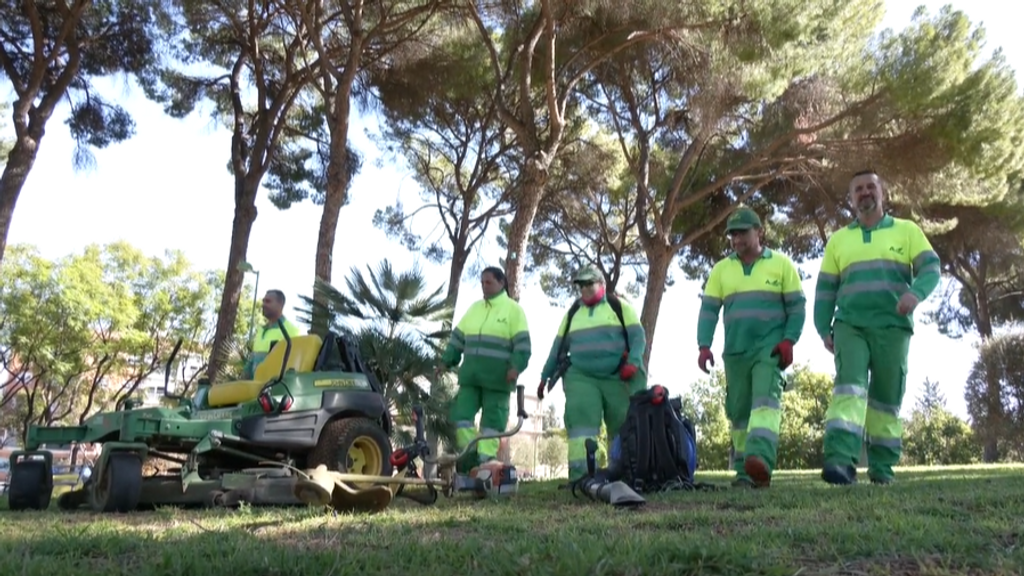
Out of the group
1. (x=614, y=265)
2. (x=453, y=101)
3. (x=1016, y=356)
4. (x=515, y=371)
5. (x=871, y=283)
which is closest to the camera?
(x=871, y=283)

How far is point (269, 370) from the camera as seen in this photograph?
23.6 ft

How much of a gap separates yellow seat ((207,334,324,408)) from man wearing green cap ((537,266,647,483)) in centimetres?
188

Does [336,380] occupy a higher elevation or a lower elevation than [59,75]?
lower

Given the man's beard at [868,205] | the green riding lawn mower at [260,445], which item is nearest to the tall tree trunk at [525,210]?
the green riding lawn mower at [260,445]

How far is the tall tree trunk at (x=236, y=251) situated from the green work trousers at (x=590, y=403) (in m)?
8.44

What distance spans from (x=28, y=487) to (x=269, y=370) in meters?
1.80

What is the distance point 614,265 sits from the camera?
2252 centimetres

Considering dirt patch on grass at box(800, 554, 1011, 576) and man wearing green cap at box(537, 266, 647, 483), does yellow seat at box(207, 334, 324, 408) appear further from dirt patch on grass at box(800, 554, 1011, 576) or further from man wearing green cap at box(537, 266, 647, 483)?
dirt patch on grass at box(800, 554, 1011, 576)

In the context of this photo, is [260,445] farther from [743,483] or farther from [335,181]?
[335,181]

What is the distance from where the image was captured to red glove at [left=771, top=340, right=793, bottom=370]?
22.3ft

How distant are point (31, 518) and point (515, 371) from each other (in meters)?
3.99

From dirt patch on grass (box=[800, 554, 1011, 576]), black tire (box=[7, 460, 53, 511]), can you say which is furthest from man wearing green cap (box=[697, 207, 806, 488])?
black tire (box=[7, 460, 53, 511])

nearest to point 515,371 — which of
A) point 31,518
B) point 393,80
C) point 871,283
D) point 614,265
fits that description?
point 871,283

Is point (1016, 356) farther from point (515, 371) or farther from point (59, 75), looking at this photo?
point (59, 75)
